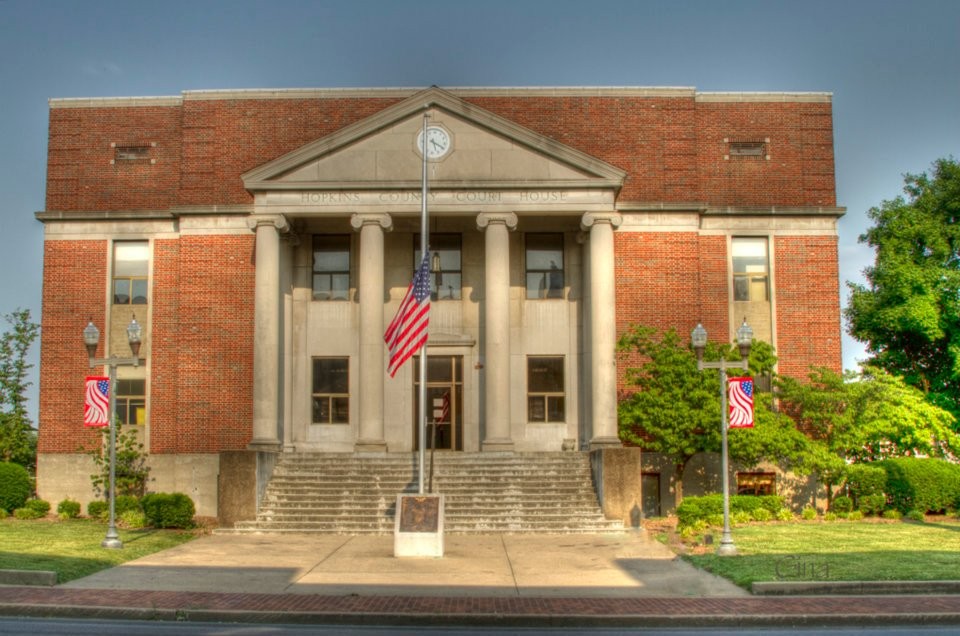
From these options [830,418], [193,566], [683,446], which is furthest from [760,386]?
[193,566]

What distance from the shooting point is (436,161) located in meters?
30.8

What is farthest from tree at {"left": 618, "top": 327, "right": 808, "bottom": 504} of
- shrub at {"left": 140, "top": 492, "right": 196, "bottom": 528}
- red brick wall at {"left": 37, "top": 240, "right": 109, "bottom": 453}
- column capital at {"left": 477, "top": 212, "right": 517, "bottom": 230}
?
red brick wall at {"left": 37, "top": 240, "right": 109, "bottom": 453}

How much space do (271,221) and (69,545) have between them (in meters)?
11.1

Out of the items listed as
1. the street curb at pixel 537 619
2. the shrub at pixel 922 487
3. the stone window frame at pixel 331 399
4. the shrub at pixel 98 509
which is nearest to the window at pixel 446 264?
the stone window frame at pixel 331 399

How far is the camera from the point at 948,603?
1603 cm

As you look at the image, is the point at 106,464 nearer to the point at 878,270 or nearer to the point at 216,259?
the point at 216,259

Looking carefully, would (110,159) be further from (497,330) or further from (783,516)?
(783,516)

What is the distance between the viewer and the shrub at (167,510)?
2767cm

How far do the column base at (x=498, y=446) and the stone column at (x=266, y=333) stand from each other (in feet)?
19.8

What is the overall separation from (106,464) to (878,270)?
27.7m

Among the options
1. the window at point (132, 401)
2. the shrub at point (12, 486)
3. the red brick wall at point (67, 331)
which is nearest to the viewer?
the shrub at point (12, 486)

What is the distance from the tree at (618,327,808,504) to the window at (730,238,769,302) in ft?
10.6

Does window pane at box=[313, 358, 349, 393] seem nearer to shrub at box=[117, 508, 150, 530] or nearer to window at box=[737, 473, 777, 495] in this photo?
shrub at box=[117, 508, 150, 530]

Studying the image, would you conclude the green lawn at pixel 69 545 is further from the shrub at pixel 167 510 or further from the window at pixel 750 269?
the window at pixel 750 269
